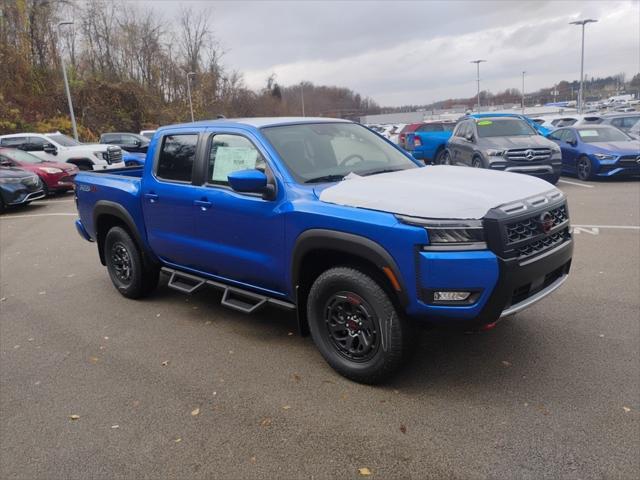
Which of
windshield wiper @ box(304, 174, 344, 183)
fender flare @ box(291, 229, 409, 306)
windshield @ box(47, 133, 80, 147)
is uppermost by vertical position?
windshield @ box(47, 133, 80, 147)

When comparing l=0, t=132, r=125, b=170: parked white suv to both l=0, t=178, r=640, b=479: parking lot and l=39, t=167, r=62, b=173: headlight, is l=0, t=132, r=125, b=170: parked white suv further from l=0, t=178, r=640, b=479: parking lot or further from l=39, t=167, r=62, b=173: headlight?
l=0, t=178, r=640, b=479: parking lot

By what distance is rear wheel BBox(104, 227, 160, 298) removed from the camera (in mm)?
5516

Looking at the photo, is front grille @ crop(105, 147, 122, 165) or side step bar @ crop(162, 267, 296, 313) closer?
side step bar @ crop(162, 267, 296, 313)

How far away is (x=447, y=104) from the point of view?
99.2 m

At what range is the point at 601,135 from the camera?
1420 centimetres

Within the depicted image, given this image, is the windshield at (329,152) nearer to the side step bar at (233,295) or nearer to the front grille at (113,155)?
the side step bar at (233,295)

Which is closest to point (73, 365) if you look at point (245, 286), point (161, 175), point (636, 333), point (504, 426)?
point (245, 286)

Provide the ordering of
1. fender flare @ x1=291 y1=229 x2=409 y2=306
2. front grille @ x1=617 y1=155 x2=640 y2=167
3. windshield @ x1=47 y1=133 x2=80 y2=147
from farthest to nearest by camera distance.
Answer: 1. windshield @ x1=47 y1=133 x2=80 y2=147
2. front grille @ x1=617 y1=155 x2=640 y2=167
3. fender flare @ x1=291 y1=229 x2=409 y2=306

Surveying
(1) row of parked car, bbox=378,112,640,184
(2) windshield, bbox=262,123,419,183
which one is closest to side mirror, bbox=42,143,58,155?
(1) row of parked car, bbox=378,112,640,184

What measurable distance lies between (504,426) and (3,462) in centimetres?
298

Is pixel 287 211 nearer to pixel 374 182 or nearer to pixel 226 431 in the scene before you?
pixel 374 182

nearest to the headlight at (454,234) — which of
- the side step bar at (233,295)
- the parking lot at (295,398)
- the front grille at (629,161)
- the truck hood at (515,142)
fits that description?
the parking lot at (295,398)

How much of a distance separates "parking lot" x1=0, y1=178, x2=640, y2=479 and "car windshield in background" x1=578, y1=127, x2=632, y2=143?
10028 millimetres

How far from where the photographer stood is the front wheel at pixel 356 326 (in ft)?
11.1
